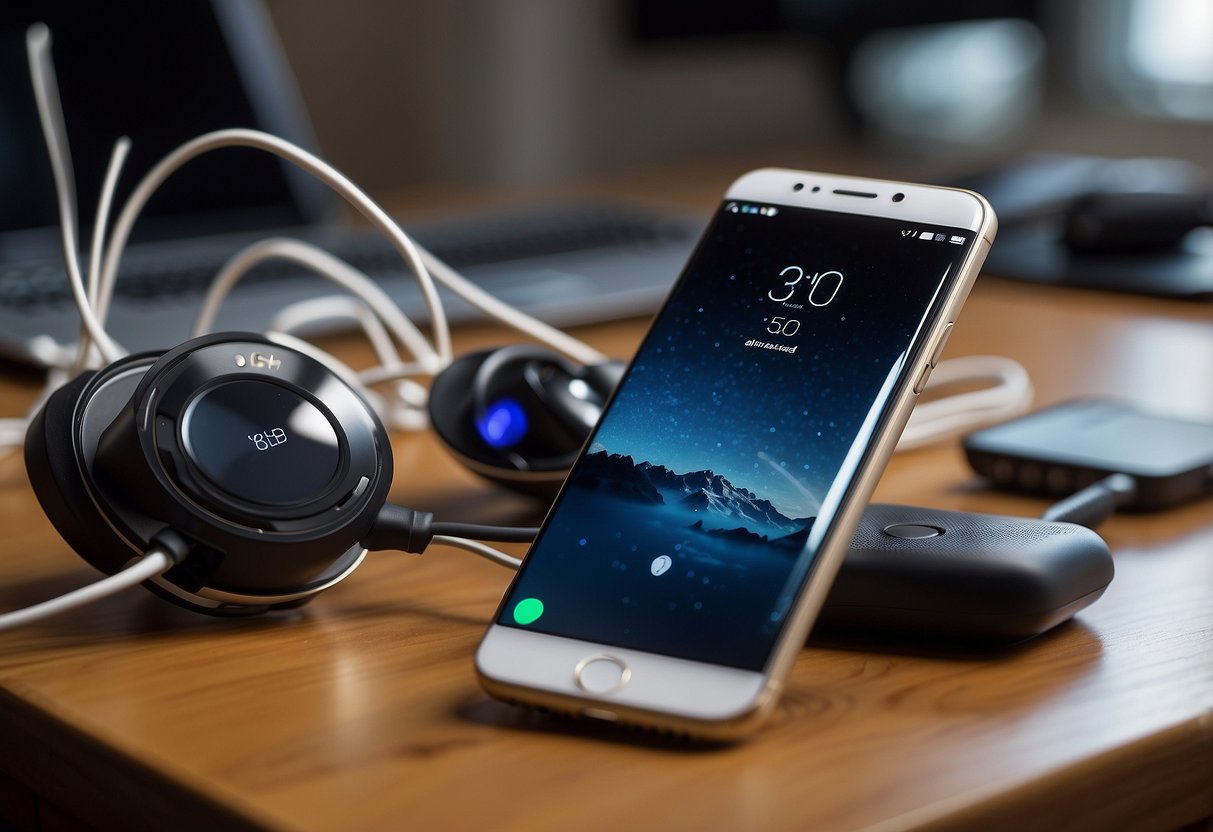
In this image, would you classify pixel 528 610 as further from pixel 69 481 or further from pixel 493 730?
pixel 69 481

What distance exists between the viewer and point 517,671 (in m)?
0.39

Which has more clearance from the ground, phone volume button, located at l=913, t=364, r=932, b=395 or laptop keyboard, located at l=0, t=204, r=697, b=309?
phone volume button, located at l=913, t=364, r=932, b=395

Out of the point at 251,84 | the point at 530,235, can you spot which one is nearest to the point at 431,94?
the point at 251,84

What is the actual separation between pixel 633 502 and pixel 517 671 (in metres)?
0.08

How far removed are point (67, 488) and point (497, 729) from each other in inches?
6.5

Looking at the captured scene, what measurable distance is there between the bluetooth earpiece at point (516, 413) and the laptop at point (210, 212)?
0.28 meters

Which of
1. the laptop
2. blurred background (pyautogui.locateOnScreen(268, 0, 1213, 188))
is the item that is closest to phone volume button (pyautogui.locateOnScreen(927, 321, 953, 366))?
the laptop

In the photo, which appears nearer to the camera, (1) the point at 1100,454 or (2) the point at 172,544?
(2) the point at 172,544

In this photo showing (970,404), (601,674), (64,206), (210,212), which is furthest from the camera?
(210,212)

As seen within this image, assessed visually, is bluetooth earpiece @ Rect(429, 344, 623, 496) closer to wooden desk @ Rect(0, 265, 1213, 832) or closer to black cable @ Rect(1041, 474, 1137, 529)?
wooden desk @ Rect(0, 265, 1213, 832)

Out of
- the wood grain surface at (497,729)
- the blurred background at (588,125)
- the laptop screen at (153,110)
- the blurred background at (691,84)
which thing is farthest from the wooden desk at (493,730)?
the blurred background at (691,84)

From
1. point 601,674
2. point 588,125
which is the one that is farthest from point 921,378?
point 588,125

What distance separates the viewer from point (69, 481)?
0.44 m

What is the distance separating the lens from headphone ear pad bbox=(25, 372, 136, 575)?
0.44 m
